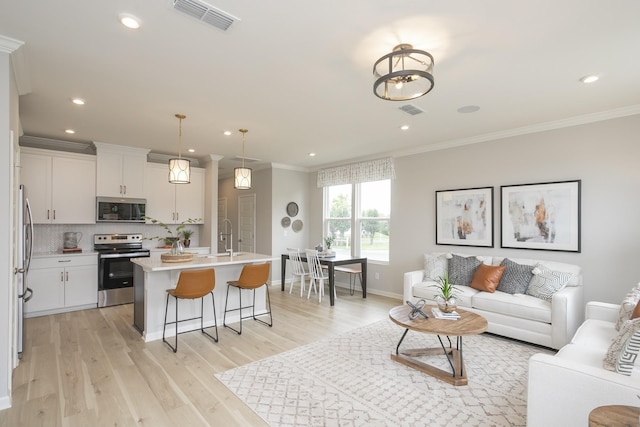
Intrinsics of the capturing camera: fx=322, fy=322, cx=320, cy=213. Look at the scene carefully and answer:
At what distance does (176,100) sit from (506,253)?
4645 mm

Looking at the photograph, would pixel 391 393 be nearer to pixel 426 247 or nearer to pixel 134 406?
pixel 134 406

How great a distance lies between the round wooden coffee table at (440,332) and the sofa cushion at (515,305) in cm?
90

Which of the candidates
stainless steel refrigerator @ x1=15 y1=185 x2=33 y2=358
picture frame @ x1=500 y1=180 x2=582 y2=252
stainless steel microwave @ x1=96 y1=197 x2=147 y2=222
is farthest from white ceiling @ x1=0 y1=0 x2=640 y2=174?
stainless steel microwave @ x1=96 y1=197 x2=147 y2=222

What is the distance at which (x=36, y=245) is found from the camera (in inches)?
199

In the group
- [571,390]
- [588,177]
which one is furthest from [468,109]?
[571,390]

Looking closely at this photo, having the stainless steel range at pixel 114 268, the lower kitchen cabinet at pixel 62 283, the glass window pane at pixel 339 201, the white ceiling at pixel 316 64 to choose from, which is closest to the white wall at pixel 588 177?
the white ceiling at pixel 316 64

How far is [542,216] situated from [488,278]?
1082mm

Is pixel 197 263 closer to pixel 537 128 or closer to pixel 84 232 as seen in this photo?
pixel 84 232

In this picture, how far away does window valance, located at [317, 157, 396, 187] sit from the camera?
19.5 feet

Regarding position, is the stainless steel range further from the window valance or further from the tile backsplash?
the window valance

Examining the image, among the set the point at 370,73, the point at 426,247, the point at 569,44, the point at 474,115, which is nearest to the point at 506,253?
the point at 426,247

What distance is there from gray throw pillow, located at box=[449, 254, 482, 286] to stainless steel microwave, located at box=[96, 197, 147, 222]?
5108 mm

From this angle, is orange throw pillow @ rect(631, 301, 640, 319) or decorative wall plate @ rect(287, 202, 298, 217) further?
decorative wall plate @ rect(287, 202, 298, 217)

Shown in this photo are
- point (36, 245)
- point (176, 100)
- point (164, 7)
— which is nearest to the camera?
point (164, 7)
